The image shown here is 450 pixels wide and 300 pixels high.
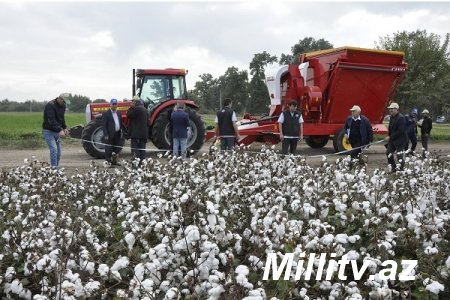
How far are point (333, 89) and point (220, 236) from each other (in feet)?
36.4

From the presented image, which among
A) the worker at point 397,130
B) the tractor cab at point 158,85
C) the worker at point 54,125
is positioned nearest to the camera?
the worker at point 54,125

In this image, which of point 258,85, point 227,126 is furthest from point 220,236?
point 258,85

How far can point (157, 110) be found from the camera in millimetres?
13141

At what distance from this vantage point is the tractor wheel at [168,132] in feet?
42.4

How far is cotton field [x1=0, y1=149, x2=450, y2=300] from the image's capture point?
2.93m

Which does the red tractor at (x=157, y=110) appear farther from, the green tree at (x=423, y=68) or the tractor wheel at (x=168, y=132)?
the green tree at (x=423, y=68)

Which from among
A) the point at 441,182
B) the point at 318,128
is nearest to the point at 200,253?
the point at 441,182

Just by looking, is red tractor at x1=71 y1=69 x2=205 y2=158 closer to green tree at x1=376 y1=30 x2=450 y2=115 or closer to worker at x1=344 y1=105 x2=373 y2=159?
worker at x1=344 y1=105 x2=373 y2=159

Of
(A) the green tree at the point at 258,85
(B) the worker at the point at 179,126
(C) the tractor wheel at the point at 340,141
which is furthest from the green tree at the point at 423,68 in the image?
(B) the worker at the point at 179,126

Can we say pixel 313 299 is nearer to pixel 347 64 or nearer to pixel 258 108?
pixel 347 64

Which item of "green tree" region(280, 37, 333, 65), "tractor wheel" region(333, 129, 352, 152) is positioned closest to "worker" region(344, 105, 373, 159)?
"tractor wheel" region(333, 129, 352, 152)

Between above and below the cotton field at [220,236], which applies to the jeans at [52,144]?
above

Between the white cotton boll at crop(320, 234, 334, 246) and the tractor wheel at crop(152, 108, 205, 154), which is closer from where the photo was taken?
the white cotton boll at crop(320, 234, 334, 246)

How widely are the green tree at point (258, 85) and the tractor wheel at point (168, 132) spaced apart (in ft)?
130
